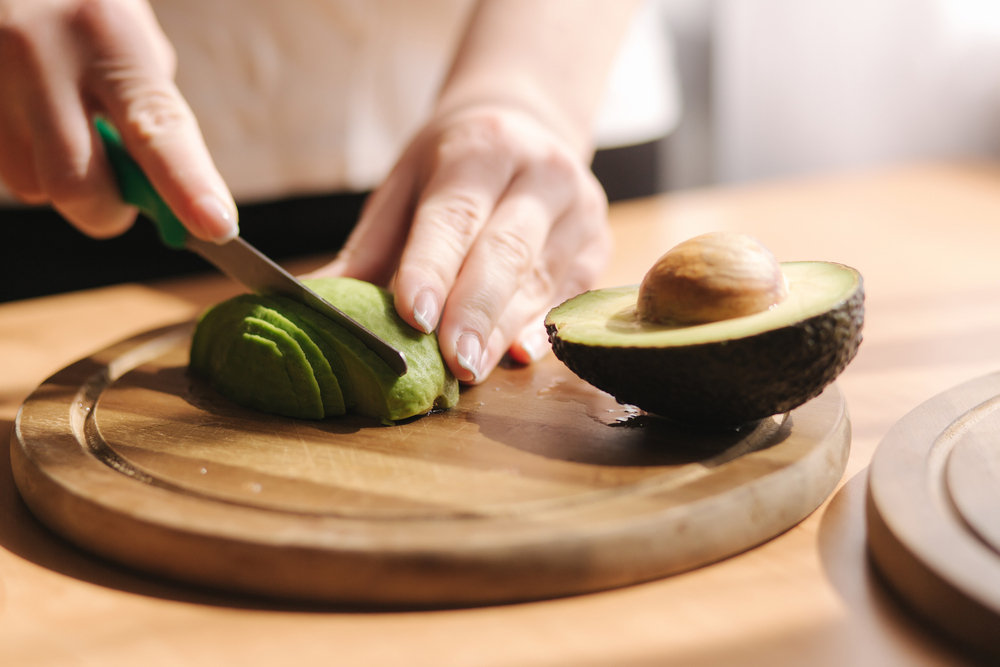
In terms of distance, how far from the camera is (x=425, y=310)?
1.37m

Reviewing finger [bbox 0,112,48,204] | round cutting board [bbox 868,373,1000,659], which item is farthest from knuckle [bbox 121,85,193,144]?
round cutting board [bbox 868,373,1000,659]

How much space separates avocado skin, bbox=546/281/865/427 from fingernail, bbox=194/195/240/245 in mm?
601

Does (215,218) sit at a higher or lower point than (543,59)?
lower

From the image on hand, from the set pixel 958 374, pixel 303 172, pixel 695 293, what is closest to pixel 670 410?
pixel 695 293

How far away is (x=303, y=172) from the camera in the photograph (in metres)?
2.61

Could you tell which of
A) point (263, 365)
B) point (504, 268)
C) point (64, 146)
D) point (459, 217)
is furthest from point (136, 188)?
point (504, 268)

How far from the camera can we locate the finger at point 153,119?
1404 millimetres

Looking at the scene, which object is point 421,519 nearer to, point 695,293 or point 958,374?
point 695,293

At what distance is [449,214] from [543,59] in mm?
745

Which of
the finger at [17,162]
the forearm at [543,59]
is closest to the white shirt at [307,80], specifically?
the forearm at [543,59]

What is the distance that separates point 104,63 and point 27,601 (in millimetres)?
999

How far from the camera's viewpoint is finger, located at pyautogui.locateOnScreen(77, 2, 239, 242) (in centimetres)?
140

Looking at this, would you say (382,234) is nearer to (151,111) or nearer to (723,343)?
(151,111)

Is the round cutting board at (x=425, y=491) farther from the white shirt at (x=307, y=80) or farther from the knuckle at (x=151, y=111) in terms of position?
the white shirt at (x=307, y=80)
